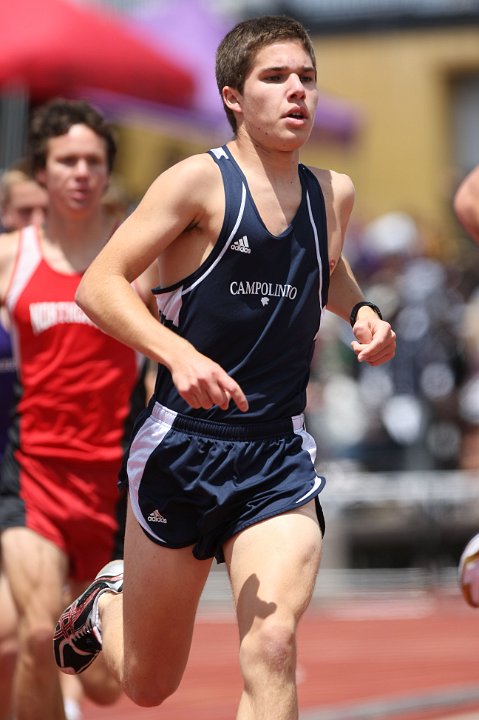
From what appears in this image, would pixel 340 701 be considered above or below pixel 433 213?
below

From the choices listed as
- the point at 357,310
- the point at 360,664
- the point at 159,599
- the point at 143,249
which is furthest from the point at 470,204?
the point at 360,664

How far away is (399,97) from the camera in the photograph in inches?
957

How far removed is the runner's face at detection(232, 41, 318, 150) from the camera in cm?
483

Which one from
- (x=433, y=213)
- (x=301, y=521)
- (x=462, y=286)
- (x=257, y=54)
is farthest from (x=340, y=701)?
(x=433, y=213)

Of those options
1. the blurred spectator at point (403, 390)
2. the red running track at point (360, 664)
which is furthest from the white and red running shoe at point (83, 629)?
the blurred spectator at point (403, 390)

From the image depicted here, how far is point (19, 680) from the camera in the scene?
233 inches

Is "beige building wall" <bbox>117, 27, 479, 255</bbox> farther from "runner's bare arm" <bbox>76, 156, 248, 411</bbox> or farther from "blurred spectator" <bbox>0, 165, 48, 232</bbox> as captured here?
"runner's bare arm" <bbox>76, 156, 248, 411</bbox>

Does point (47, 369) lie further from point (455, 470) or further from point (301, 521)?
point (455, 470)

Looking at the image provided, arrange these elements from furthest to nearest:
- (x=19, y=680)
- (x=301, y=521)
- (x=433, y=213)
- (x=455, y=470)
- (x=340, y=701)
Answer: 1. (x=433, y=213)
2. (x=455, y=470)
3. (x=340, y=701)
4. (x=19, y=680)
5. (x=301, y=521)

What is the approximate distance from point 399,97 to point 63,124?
1843cm

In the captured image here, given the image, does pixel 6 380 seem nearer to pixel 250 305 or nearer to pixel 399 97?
pixel 250 305

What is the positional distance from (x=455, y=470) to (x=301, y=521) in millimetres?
8686


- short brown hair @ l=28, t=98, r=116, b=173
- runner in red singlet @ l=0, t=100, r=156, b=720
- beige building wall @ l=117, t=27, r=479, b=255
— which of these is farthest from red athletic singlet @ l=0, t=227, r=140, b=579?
beige building wall @ l=117, t=27, r=479, b=255

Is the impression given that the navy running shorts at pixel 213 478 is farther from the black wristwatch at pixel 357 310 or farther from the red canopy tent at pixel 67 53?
the red canopy tent at pixel 67 53
